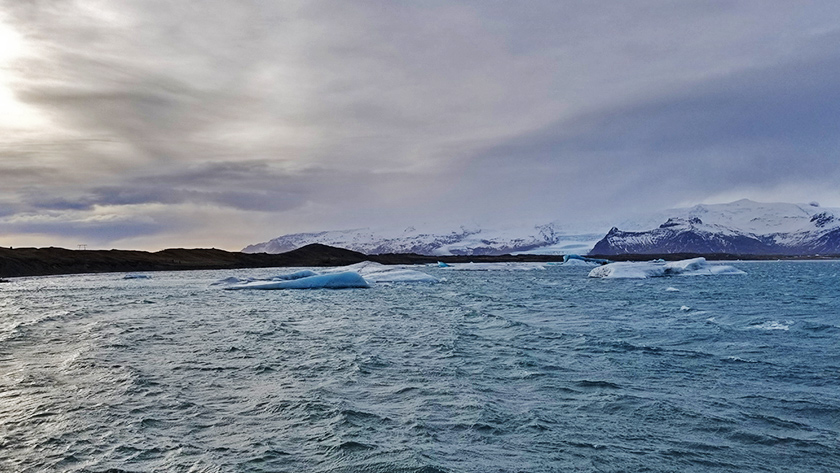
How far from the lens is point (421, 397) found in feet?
36.7

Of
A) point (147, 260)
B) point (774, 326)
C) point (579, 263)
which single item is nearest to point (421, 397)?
point (774, 326)

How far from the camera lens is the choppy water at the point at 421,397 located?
7895mm

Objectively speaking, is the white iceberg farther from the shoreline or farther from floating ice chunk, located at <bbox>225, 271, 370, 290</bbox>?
the shoreline

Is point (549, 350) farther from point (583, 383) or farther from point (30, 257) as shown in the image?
point (30, 257)

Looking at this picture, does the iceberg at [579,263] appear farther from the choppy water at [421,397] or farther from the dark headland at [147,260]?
the choppy water at [421,397]

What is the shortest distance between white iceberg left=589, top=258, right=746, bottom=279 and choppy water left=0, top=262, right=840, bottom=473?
4919 cm

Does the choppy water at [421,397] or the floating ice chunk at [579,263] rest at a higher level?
the floating ice chunk at [579,263]

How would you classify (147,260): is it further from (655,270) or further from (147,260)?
(655,270)

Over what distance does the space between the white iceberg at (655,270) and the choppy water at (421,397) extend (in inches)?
1936

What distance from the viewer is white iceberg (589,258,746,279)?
70.9 meters

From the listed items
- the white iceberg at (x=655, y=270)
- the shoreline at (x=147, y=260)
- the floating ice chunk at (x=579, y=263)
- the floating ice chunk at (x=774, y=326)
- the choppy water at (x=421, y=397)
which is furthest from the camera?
the floating ice chunk at (x=579, y=263)

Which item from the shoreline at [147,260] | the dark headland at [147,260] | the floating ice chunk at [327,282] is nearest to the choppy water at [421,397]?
the floating ice chunk at [327,282]

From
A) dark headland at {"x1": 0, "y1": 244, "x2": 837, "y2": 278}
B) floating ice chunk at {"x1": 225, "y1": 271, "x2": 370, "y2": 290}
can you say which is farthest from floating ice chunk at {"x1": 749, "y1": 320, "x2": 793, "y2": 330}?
dark headland at {"x1": 0, "y1": 244, "x2": 837, "y2": 278}

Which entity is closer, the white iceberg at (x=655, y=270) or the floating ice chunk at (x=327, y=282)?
the floating ice chunk at (x=327, y=282)
